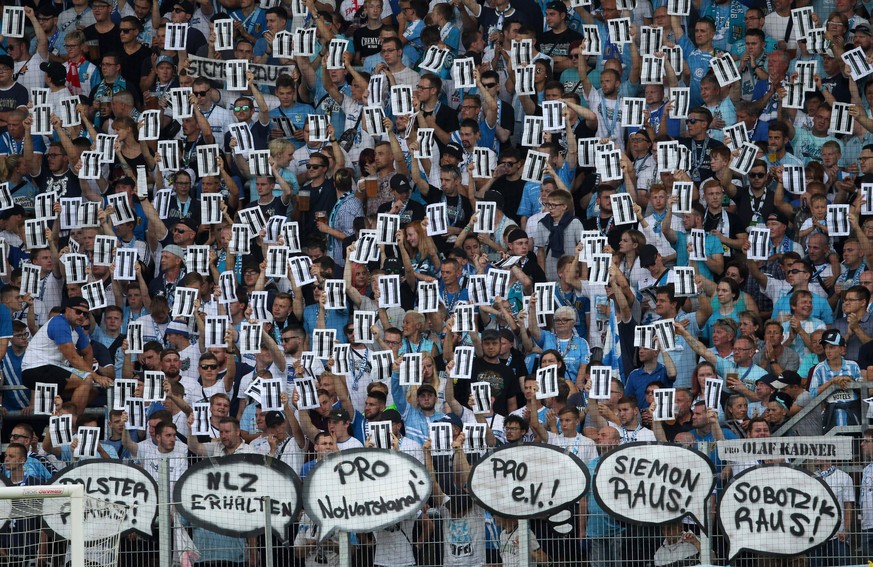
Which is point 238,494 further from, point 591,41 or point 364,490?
point 591,41

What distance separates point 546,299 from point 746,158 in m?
2.47

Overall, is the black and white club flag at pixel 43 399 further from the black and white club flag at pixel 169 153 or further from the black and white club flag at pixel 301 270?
the black and white club flag at pixel 169 153

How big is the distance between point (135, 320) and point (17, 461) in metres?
2.39

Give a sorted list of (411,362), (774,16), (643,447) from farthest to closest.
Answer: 1. (774,16)
2. (411,362)
3. (643,447)

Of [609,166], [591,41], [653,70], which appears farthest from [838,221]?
[591,41]

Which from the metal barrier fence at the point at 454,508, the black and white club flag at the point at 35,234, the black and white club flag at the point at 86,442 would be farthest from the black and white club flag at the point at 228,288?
the metal barrier fence at the point at 454,508

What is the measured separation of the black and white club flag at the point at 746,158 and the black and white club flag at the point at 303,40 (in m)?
4.52

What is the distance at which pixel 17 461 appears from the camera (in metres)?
13.0

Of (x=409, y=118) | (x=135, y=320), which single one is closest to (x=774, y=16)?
(x=409, y=118)

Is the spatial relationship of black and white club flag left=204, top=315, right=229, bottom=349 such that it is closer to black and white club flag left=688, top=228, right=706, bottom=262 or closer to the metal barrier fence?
the metal barrier fence

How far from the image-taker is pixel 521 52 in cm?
1584

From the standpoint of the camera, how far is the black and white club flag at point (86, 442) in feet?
43.1

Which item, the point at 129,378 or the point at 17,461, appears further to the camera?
the point at 129,378

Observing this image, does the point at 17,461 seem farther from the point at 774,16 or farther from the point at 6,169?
the point at 774,16
